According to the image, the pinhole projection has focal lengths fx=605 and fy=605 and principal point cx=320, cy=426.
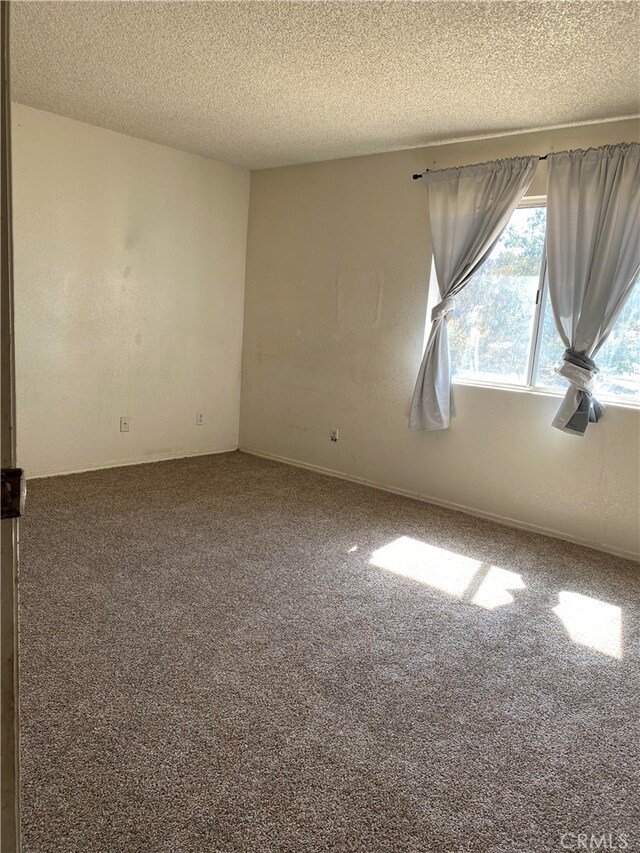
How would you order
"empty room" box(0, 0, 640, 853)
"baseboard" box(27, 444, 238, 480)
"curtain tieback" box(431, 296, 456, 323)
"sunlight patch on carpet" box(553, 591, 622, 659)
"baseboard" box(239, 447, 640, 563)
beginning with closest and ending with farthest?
"empty room" box(0, 0, 640, 853)
"sunlight patch on carpet" box(553, 591, 622, 659)
"baseboard" box(239, 447, 640, 563)
"curtain tieback" box(431, 296, 456, 323)
"baseboard" box(27, 444, 238, 480)

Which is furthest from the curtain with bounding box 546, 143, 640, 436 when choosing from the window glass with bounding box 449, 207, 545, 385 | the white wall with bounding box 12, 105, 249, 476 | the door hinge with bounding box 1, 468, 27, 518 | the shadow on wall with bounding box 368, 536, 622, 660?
the door hinge with bounding box 1, 468, 27, 518

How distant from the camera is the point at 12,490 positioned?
2.76 ft

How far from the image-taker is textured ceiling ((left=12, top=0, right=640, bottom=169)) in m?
2.48

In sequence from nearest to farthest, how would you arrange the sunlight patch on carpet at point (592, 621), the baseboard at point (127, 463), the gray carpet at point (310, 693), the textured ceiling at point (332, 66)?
the gray carpet at point (310, 693)
the textured ceiling at point (332, 66)
the sunlight patch on carpet at point (592, 621)
the baseboard at point (127, 463)

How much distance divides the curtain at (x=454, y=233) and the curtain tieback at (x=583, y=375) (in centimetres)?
87

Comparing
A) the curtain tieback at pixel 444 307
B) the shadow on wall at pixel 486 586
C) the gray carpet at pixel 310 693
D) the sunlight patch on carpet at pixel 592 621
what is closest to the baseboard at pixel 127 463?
the gray carpet at pixel 310 693

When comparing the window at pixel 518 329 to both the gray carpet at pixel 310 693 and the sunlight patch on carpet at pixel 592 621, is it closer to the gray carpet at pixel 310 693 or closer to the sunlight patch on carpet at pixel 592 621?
the gray carpet at pixel 310 693

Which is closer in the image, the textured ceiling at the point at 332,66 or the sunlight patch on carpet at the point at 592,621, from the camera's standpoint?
the textured ceiling at the point at 332,66

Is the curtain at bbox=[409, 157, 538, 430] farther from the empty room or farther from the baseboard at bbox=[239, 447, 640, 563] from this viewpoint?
the baseboard at bbox=[239, 447, 640, 563]

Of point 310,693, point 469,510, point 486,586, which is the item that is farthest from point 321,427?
point 310,693

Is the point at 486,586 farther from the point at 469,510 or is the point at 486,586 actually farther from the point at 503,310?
the point at 503,310

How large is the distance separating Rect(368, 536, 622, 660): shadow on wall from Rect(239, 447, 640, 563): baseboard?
75 cm

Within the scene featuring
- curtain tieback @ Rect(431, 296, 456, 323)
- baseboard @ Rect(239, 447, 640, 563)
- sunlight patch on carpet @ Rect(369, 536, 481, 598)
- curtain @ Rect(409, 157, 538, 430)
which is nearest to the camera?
sunlight patch on carpet @ Rect(369, 536, 481, 598)

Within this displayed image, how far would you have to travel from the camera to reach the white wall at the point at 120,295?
4254 millimetres
